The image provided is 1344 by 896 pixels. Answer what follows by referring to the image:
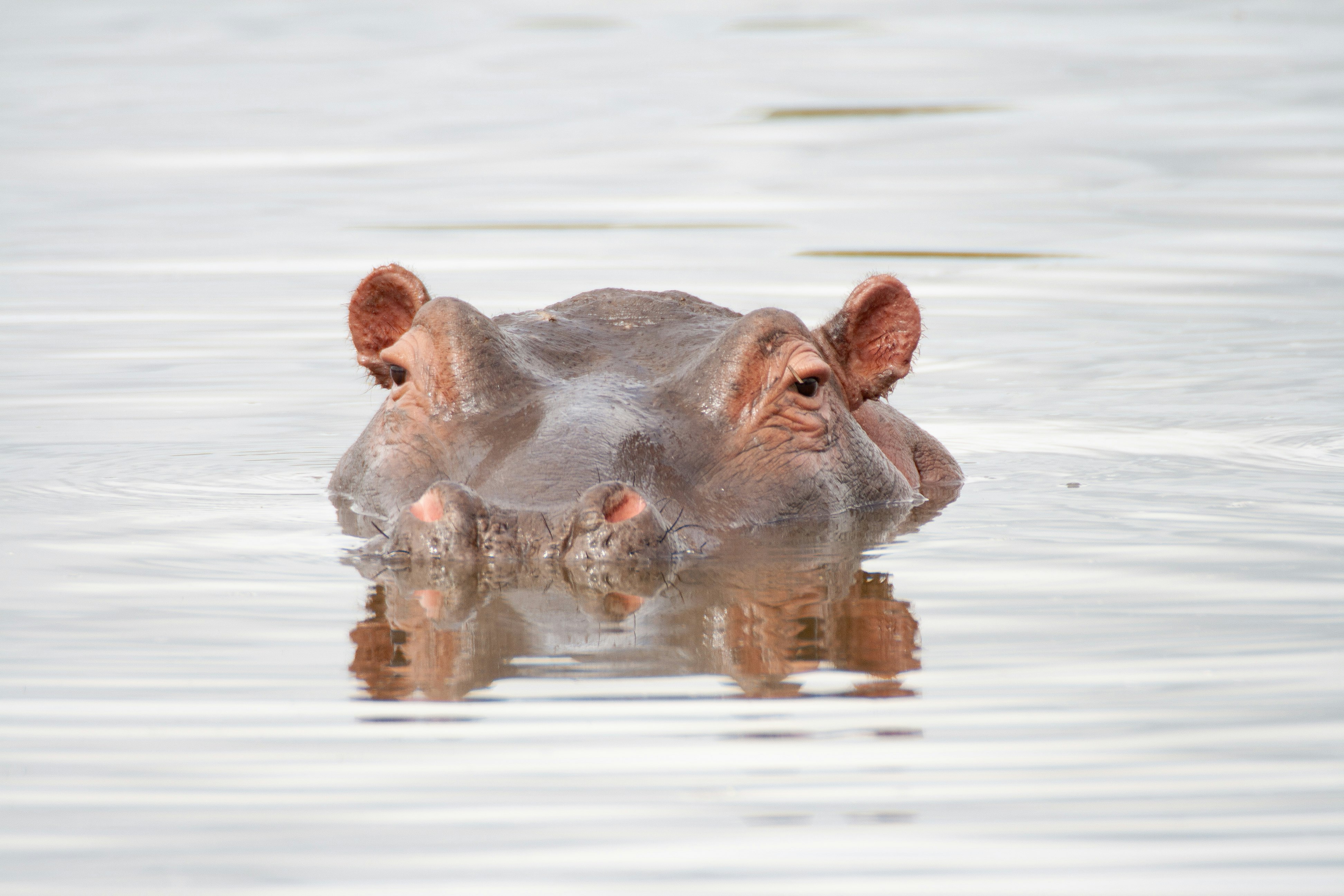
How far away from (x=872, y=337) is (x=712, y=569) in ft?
8.69

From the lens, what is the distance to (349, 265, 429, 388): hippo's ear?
32.0 ft

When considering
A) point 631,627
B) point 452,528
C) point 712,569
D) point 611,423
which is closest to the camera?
point 631,627

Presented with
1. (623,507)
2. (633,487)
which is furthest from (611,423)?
(623,507)

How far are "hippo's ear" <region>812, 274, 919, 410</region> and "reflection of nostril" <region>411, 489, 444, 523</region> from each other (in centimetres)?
303

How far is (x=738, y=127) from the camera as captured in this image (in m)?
28.2

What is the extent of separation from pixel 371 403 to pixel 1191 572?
7.15 m

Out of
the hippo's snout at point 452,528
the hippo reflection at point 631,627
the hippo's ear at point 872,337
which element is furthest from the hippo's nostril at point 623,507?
the hippo's ear at point 872,337

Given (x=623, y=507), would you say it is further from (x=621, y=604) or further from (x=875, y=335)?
(x=875, y=335)

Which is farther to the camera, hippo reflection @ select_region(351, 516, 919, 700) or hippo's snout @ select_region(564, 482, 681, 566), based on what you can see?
hippo's snout @ select_region(564, 482, 681, 566)

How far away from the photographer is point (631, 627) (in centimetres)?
655

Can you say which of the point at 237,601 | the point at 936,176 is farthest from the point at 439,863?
the point at 936,176

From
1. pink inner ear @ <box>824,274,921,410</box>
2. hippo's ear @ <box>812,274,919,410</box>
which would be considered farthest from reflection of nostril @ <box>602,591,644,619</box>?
pink inner ear @ <box>824,274,921,410</box>

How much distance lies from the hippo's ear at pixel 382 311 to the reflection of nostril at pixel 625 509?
9.06ft

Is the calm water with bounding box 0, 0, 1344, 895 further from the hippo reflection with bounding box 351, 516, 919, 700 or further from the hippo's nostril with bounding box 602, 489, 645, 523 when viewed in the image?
the hippo's nostril with bounding box 602, 489, 645, 523
